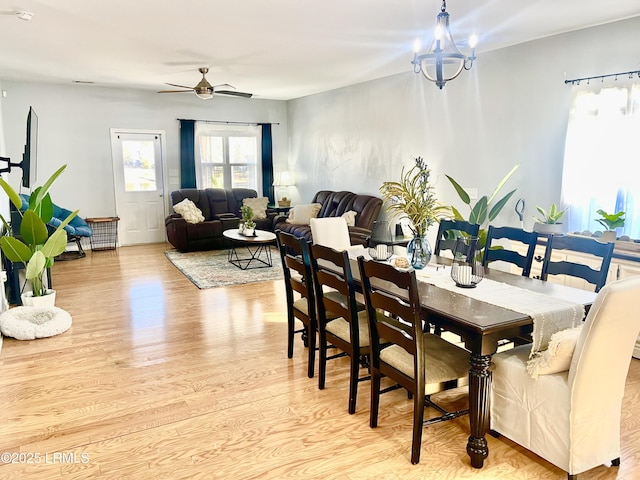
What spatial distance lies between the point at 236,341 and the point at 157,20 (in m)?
2.74

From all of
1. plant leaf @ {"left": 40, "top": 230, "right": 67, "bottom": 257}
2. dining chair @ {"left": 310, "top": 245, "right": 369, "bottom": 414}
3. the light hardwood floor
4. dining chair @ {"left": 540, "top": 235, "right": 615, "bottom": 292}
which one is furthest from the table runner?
plant leaf @ {"left": 40, "top": 230, "right": 67, "bottom": 257}

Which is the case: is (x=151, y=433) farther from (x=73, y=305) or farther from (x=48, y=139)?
(x=48, y=139)

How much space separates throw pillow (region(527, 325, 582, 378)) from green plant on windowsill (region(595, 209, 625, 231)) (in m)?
2.00

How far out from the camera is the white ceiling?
3514mm

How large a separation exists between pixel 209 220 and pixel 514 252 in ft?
19.9

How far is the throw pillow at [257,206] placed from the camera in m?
8.27

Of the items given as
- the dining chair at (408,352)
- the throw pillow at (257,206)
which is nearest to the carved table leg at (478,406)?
the dining chair at (408,352)

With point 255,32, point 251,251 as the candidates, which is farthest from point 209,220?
point 255,32

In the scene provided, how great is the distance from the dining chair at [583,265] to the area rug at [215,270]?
3.65 m

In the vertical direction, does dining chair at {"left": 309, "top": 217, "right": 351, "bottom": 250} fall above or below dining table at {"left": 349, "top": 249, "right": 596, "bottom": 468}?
above

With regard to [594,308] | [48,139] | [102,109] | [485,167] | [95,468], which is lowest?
[95,468]

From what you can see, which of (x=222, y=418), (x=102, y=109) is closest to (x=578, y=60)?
(x=222, y=418)

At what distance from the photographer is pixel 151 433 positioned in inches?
101

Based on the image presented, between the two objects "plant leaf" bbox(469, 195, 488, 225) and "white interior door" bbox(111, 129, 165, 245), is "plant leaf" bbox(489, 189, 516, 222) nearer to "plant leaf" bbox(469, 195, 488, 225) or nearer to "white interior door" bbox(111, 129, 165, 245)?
"plant leaf" bbox(469, 195, 488, 225)
